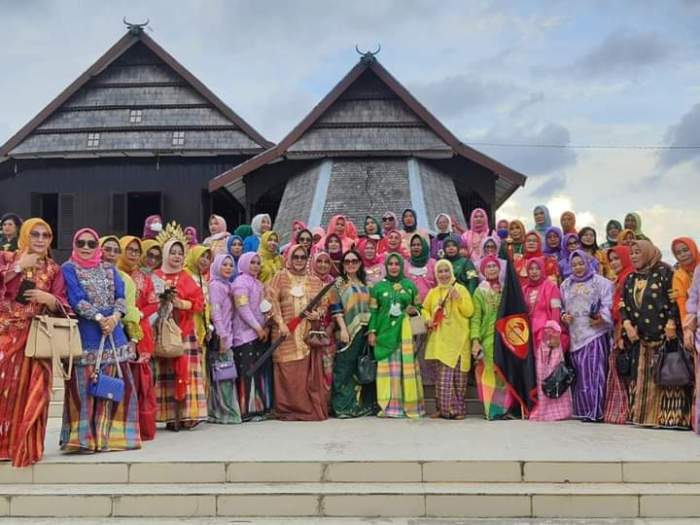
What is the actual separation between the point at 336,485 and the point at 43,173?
1489 centimetres

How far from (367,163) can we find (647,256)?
9080 millimetres

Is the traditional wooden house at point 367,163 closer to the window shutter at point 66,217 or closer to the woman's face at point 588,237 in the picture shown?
the window shutter at point 66,217

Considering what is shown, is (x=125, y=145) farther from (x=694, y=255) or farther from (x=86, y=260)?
(x=694, y=255)

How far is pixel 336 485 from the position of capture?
5.02m

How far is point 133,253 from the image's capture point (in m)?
6.31

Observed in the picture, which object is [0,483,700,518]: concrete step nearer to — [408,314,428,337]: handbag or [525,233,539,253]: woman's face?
[408,314,428,337]: handbag

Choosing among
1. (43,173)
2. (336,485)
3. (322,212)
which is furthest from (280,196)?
(336,485)

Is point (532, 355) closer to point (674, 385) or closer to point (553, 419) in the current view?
point (553, 419)

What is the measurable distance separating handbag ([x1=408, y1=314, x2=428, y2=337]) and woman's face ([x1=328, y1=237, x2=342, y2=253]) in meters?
1.18

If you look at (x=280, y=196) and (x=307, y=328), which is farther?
(x=280, y=196)

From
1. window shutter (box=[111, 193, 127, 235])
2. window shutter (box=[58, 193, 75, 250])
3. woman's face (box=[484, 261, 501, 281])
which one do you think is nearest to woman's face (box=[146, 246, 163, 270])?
woman's face (box=[484, 261, 501, 281])

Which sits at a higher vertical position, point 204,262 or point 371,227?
point 371,227

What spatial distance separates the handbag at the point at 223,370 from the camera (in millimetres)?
6793

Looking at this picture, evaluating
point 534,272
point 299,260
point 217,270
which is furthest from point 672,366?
point 217,270
